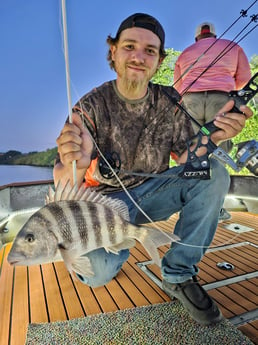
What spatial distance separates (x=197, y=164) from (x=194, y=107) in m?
1.59

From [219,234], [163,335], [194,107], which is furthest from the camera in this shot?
[219,234]

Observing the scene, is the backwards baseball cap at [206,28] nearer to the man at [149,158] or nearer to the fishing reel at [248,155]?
the man at [149,158]

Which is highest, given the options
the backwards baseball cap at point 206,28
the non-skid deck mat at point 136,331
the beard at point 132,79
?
the backwards baseball cap at point 206,28

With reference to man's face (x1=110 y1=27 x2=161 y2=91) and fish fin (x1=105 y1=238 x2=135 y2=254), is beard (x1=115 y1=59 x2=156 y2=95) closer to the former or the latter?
man's face (x1=110 y1=27 x2=161 y2=91)

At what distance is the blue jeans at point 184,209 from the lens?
164cm

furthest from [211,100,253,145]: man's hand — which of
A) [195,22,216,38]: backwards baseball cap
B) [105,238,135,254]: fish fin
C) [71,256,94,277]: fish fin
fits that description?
[195,22,216,38]: backwards baseball cap

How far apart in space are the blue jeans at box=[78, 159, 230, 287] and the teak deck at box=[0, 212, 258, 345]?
33 centimetres

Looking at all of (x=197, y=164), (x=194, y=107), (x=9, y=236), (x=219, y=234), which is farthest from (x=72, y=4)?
(x=219, y=234)

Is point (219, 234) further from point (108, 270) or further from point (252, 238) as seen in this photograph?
point (108, 270)

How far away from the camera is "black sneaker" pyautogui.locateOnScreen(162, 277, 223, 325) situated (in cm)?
160

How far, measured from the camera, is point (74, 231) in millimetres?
847

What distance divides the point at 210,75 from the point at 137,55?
128 centimetres

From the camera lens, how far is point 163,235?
39.1 inches

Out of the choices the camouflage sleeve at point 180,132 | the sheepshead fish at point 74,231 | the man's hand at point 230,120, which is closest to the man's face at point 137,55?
the camouflage sleeve at point 180,132
